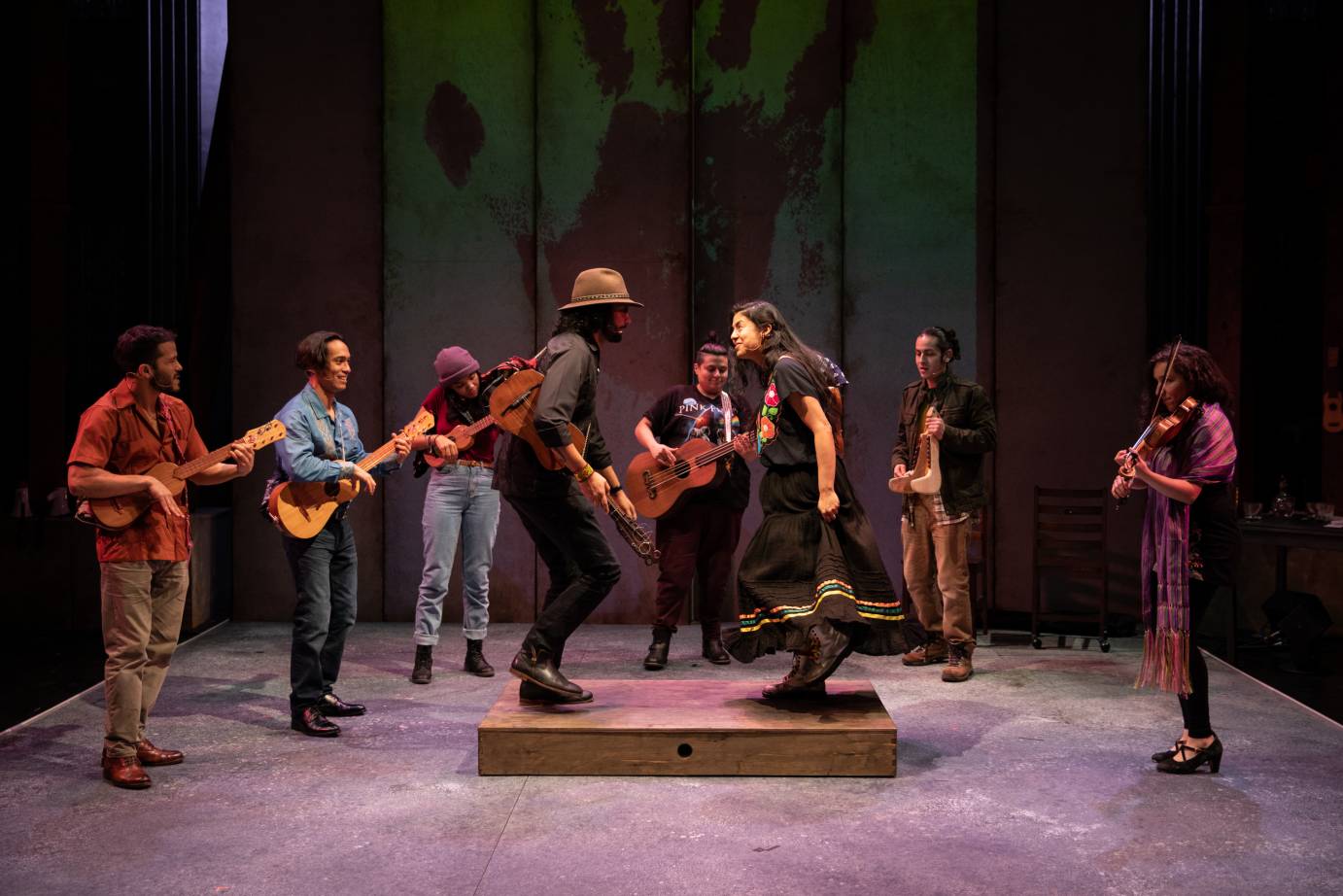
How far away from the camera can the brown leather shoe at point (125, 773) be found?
420 centimetres

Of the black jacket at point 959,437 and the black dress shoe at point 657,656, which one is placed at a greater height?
the black jacket at point 959,437

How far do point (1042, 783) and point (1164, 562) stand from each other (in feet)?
3.11

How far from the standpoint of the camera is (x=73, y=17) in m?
8.77

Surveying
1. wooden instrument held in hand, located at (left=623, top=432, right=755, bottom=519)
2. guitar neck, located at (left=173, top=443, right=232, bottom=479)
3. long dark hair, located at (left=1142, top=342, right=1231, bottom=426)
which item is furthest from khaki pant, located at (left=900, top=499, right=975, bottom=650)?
guitar neck, located at (left=173, top=443, right=232, bottom=479)

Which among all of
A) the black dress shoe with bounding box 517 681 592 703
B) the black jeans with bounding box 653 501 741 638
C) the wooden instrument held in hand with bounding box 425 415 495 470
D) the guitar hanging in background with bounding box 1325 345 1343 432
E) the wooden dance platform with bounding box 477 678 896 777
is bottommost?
the wooden dance platform with bounding box 477 678 896 777

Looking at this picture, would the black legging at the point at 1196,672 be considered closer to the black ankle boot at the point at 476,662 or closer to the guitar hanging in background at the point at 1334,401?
the black ankle boot at the point at 476,662

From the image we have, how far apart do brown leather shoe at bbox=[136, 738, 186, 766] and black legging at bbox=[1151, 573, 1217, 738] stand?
3.88 meters

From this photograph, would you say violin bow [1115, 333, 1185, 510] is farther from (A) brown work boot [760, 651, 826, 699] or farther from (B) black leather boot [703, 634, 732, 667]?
(B) black leather boot [703, 634, 732, 667]

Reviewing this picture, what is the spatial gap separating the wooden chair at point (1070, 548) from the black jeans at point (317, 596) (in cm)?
398

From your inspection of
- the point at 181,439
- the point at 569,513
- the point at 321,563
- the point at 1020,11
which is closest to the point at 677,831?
the point at 569,513

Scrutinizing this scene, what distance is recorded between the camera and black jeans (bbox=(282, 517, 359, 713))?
16.0 ft

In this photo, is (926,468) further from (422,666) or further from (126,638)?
(126,638)

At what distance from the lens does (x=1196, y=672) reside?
4.31 metres

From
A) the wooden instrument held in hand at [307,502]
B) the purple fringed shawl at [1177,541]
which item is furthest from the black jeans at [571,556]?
the purple fringed shawl at [1177,541]
